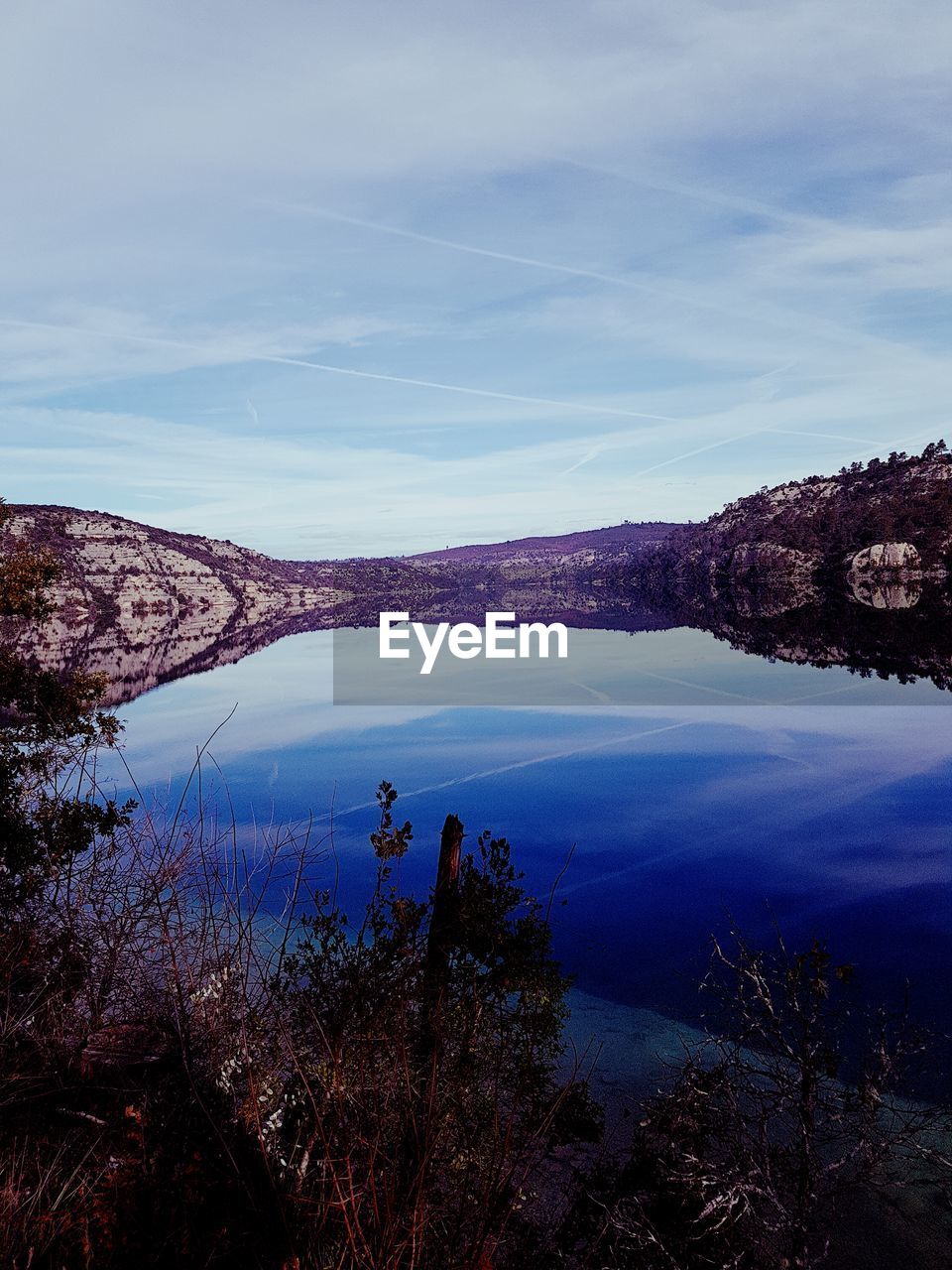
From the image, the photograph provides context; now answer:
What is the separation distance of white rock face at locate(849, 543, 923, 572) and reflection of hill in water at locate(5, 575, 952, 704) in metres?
10.1

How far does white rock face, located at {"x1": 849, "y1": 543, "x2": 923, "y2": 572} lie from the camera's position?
515 ft

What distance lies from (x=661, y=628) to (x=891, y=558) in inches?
2508

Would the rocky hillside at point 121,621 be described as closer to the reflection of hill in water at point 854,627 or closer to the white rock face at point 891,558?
the reflection of hill in water at point 854,627

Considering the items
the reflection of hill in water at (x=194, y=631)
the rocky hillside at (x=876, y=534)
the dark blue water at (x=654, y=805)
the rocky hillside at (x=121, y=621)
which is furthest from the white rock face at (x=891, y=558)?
the dark blue water at (x=654, y=805)

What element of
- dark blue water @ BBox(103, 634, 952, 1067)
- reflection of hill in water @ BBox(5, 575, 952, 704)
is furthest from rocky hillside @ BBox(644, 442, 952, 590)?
dark blue water @ BBox(103, 634, 952, 1067)

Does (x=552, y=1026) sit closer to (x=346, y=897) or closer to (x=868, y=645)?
(x=346, y=897)

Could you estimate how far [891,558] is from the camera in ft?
521

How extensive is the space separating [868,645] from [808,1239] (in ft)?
262

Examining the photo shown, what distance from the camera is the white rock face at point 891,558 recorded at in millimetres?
157000

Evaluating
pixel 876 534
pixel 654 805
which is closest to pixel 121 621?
pixel 654 805

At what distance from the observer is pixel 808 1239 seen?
11922mm

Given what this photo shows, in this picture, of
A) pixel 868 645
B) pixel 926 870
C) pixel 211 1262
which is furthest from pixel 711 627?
pixel 211 1262

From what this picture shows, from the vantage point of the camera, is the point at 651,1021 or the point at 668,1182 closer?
the point at 668,1182

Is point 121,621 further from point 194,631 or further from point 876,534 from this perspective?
point 876,534
